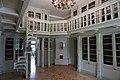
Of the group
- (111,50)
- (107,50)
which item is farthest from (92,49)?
(111,50)

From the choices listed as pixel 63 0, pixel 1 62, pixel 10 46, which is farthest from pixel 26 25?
pixel 63 0

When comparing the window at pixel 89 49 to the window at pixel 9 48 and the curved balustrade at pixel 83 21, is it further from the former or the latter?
the window at pixel 9 48

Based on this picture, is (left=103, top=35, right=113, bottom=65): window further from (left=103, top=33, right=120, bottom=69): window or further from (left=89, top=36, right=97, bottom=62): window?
(left=89, top=36, right=97, bottom=62): window

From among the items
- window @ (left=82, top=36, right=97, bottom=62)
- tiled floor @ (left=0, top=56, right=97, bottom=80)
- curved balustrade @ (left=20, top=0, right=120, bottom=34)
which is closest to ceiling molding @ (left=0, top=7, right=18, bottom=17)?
curved balustrade @ (left=20, top=0, right=120, bottom=34)

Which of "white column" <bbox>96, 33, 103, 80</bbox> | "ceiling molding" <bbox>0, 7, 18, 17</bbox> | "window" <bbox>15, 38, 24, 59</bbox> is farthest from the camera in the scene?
"window" <bbox>15, 38, 24, 59</bbox>

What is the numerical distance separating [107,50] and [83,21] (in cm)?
221

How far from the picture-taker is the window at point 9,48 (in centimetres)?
740

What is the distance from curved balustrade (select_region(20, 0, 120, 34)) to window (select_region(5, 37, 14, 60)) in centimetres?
155

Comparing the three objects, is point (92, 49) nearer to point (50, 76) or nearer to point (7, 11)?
point (50, 76)

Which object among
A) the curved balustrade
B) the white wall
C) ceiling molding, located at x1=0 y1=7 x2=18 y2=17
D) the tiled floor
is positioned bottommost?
the tiled floor

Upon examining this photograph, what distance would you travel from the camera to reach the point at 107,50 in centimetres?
570

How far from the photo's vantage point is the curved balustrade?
4.92 metres

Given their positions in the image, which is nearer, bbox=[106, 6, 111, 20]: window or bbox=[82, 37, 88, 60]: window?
bbox=[106, 6, 111, 20]: window

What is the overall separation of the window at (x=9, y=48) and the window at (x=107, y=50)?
231 inches
